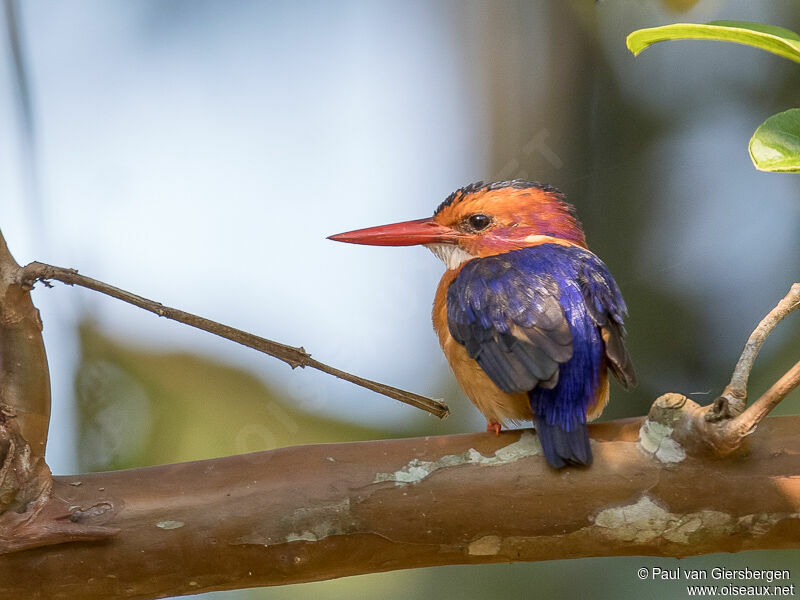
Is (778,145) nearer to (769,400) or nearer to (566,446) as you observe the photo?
(769,400)

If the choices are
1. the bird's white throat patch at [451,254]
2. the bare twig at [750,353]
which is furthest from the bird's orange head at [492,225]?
the bare twig at [750,353]

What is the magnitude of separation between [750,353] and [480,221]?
3.32 feet

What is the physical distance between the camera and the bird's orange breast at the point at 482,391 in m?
1.86

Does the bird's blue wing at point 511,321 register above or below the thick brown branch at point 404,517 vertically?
above

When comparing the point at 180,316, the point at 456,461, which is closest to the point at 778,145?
the point at 456,461

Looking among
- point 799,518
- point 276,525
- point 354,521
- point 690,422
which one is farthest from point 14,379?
point 799,518

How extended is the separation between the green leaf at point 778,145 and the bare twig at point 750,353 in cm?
29

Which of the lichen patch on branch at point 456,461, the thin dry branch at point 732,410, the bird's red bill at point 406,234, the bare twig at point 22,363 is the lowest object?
the lichen patch on branch at point 456,461

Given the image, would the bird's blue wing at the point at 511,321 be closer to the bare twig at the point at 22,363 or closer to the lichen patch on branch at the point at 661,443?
the lichen patch on branch at the point at 661,443

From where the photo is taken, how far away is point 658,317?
3.01 metres

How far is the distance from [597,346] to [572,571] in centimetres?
147

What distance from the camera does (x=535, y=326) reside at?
179 centimetres

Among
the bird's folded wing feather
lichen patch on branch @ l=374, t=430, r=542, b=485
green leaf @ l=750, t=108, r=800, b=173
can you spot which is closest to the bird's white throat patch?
the bird's folded wing feather

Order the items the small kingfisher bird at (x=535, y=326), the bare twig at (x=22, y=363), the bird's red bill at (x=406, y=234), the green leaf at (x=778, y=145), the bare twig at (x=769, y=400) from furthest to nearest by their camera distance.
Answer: the bird's red bill at (x=406, y=234) < the small kingfisher bird at (x=535, y=326) < the bare twig at (x=22, y=363) < the bare twig at (x=769, y=400) < the green leaf at (x=778, y=145)
